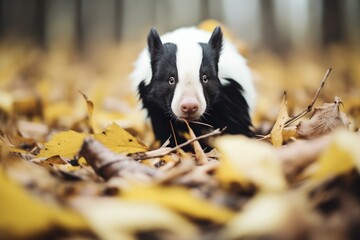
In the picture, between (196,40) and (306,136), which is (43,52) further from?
(306,136)

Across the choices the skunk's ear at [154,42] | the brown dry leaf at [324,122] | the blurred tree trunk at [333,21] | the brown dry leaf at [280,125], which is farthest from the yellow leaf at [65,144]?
the blurred tree trunk at [333,21]

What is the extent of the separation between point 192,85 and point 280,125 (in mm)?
899

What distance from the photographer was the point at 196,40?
2896 millimetres

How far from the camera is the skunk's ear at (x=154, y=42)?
9.16ft

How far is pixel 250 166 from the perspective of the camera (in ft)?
3.64

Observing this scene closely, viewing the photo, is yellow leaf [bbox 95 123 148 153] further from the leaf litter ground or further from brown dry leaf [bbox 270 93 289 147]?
brown dry leaf [bbox 270 93 289 147]

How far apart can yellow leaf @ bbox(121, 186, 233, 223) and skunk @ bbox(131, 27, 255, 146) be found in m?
1.36

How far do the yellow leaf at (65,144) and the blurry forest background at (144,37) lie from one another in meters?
3.38

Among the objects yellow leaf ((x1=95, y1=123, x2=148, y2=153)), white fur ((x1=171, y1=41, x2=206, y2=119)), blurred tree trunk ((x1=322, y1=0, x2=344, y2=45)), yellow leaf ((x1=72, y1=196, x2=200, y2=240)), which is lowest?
yellow leaf ((x1=72, y1=196, x2=200, y2=240))

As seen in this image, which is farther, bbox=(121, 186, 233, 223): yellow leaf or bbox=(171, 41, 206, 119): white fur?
bbox=(171, 41, 206, 119): white fur

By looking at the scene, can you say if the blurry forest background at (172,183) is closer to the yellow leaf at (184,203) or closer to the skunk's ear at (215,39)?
the yellow leaf at (184,203)

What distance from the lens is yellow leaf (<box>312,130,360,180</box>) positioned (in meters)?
1.10

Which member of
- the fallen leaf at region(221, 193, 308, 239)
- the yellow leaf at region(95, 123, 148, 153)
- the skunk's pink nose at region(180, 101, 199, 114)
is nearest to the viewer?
the fallen leaf at region(221, 193, 308, 239)

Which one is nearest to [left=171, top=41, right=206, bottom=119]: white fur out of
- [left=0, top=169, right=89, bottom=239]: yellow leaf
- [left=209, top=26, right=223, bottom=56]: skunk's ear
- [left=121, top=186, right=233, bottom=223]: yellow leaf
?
[left=209, top=26, right=223, bottom=56]: skunk's ear
